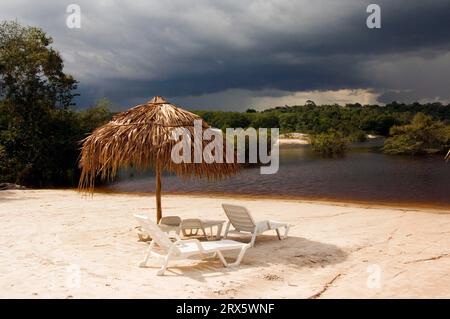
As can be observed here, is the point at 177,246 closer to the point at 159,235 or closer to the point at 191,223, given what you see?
the point at 159,235

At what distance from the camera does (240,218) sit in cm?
819

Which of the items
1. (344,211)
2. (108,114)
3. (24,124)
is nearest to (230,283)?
(344,211)

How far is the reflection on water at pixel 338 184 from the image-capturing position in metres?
22.6

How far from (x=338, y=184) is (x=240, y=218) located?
803 inches

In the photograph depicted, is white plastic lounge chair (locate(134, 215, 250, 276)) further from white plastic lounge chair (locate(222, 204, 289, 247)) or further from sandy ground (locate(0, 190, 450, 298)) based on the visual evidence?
white plastic lounge chair (locate(222, 204, 289, 247))

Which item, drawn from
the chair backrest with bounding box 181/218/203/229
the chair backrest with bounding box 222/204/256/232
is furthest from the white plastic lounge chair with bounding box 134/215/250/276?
the chair backrest with bounding box 181/218/203/229

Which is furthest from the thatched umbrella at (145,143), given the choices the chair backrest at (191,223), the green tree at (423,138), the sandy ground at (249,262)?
the green tree at (423,138)

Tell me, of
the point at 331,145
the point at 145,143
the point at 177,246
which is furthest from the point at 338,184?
the point at 331,145

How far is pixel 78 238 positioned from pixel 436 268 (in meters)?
6.67

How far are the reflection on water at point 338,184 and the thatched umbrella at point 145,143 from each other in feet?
31.6

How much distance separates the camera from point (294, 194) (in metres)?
22.9

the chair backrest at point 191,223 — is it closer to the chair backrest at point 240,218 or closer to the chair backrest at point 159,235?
the chair backrest at point 240,218

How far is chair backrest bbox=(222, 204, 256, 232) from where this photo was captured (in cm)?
802

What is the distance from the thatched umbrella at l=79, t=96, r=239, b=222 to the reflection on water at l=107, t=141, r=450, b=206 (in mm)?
9619
